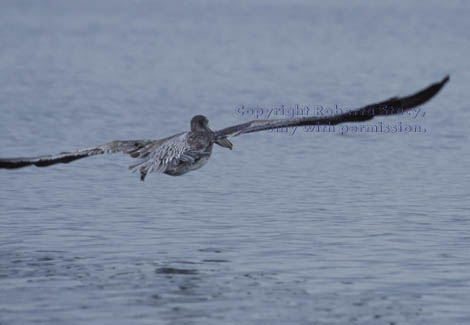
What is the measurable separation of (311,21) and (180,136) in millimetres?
74791

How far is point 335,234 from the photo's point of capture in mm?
15102

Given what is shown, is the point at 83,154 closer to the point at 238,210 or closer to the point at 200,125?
the point at 200,125

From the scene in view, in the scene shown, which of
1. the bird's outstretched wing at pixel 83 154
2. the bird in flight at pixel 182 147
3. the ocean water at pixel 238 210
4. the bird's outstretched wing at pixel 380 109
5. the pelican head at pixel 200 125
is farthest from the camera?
the pelican head at pixel 200 125

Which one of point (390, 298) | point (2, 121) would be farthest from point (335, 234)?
point (2, 121)

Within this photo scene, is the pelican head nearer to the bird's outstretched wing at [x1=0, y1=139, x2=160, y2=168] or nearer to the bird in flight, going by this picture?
the bird in flight

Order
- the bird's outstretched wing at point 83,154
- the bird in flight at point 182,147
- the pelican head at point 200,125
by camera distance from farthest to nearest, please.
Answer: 1. the pelican head at point 200,125
2. the bird's outstretched wing at point 83,154
3. the bird in flight at point 182,147

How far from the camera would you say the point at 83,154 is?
14.6m

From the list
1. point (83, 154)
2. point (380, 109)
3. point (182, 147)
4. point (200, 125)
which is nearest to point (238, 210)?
point (200, 125)

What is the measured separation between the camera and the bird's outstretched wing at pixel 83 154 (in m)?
14.1

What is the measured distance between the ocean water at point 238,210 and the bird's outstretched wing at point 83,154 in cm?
104

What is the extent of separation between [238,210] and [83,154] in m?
3.11

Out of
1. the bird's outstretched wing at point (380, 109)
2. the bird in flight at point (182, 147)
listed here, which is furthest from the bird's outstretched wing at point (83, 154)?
the bird's outstretched wing at point (380, 109)

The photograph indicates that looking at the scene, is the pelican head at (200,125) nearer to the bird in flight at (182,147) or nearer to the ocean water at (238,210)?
the bird in flight at (182,147)

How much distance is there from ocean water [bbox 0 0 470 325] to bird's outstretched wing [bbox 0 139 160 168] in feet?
3.41
